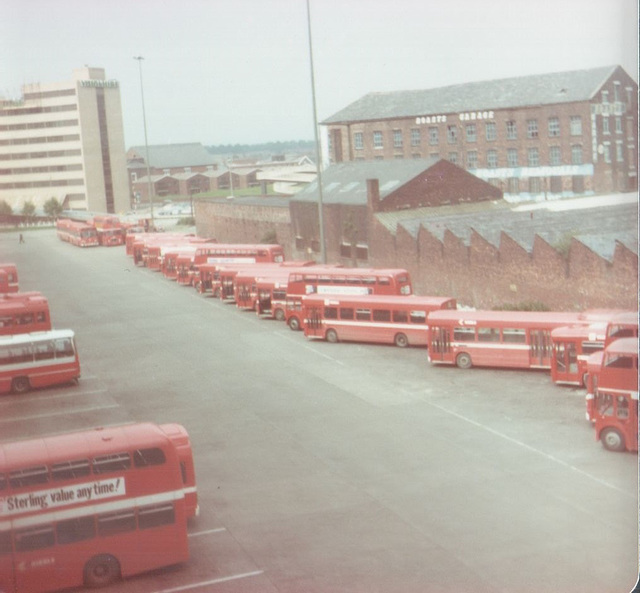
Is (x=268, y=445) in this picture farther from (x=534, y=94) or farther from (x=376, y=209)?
(x=376, y=209)

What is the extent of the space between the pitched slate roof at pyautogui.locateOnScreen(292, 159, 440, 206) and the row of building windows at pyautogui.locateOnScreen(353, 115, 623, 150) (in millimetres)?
889

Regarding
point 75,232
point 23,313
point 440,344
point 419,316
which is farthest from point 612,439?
point 23,313

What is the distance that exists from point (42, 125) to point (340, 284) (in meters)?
17.5

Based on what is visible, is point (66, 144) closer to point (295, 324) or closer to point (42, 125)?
point (42, 125)

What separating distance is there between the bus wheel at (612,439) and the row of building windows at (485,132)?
12019mm

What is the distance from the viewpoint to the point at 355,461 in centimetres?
1449

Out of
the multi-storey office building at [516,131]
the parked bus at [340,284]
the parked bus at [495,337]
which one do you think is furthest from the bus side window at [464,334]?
the multi-storey office building at [516,131]

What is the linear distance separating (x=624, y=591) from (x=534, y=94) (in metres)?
20.5

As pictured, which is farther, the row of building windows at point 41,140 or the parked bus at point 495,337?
the parked bus at point 495,337

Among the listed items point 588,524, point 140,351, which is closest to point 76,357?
point 140,351

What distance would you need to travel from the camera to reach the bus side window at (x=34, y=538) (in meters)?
10.1

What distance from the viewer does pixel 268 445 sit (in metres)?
15.2

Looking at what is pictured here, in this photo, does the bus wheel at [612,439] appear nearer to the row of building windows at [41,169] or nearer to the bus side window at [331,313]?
the row of building windows at [41,169]

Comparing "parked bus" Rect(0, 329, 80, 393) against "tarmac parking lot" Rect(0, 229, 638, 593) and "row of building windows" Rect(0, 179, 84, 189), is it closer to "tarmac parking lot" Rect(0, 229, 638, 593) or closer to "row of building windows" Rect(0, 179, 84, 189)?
"tarmac parking lot" Rect(0, 229, 638, 593)
